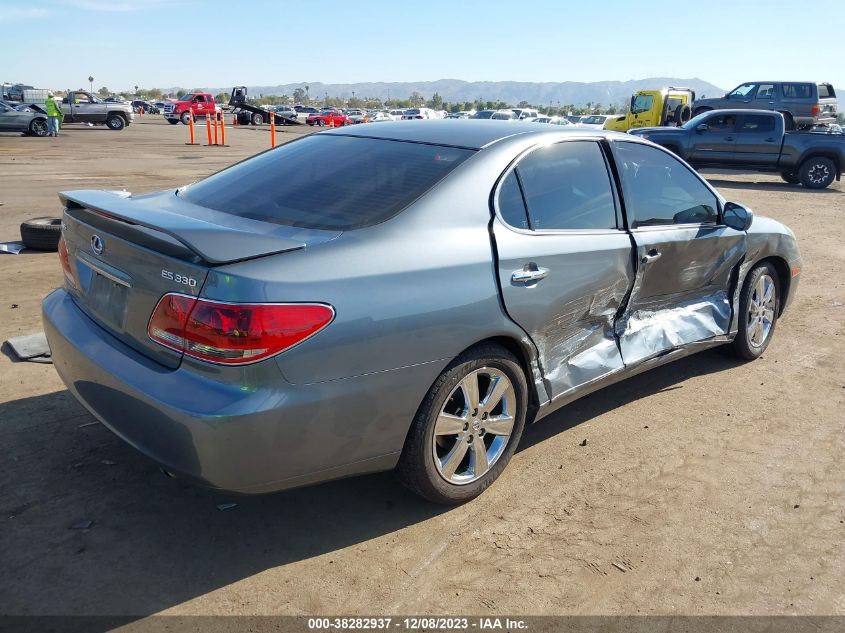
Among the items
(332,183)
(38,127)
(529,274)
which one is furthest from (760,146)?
(38,127)

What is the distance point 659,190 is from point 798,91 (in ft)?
80.0

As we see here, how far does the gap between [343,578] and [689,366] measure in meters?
3.36

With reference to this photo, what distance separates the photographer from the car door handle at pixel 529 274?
3.22m

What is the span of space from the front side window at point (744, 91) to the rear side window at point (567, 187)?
80.7 ft

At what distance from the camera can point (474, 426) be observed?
321cm

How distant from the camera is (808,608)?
2.72 metres

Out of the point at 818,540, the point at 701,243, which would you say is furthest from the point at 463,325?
the point at 701,243

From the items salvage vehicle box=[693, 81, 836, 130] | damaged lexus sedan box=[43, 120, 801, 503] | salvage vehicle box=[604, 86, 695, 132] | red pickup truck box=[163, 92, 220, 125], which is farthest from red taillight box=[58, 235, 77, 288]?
red pickup truck box=[163, 92, 220, 125]

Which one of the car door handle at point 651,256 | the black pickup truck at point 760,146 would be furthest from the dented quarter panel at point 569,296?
the black pickup truck at point 760,146

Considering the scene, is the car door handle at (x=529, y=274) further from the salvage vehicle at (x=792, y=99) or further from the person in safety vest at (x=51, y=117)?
the person in safety vest at (x=51, y=117)

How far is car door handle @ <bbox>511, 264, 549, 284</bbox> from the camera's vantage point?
3.22 meters

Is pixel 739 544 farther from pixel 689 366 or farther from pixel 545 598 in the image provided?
pixel 689 366

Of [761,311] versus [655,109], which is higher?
[655,109]

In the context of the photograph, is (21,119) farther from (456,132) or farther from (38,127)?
(456,132)
